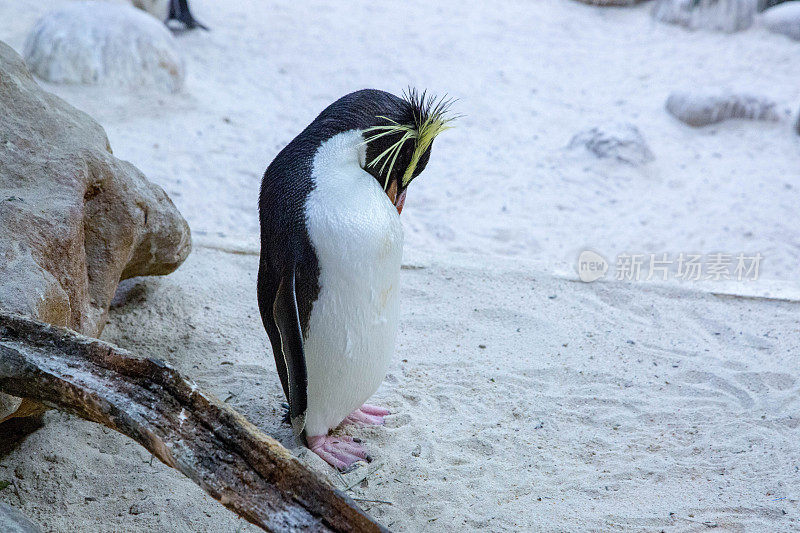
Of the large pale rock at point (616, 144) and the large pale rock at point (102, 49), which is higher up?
the large pale rock at point (102, 49)

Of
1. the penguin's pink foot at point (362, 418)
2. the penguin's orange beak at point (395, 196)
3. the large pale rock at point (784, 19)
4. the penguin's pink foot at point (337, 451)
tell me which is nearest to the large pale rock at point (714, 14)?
the large pale rock at point (784, 19)

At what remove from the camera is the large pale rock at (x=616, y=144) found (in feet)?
18.8

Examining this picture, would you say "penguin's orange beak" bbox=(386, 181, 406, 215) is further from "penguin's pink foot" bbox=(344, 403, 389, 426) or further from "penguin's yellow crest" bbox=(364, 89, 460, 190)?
"penguin's pink foot" bbox=(344, 403, 389, 426)

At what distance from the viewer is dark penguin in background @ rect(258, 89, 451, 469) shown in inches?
77.3

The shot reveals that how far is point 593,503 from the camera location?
7.09 ft

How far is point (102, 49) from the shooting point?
559 cm

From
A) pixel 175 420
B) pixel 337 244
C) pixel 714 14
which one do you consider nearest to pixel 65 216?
pixel 337 244

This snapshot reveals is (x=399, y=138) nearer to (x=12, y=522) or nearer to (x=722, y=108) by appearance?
(x=12, y=522)

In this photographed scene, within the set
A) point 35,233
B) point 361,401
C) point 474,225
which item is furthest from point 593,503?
point 474,225

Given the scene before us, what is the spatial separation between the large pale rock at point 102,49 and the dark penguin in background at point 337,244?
4145 millimetres

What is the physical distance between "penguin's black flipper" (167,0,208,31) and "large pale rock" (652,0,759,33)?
5111 millimetres

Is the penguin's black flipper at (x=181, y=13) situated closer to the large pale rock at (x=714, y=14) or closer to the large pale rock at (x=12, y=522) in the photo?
the large pale rock at (x=714, y=14)

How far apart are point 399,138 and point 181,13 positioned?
5688mm

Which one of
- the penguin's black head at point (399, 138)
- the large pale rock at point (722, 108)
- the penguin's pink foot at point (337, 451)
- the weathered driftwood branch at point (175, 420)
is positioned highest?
the penguin's black head at point (399, 138)
